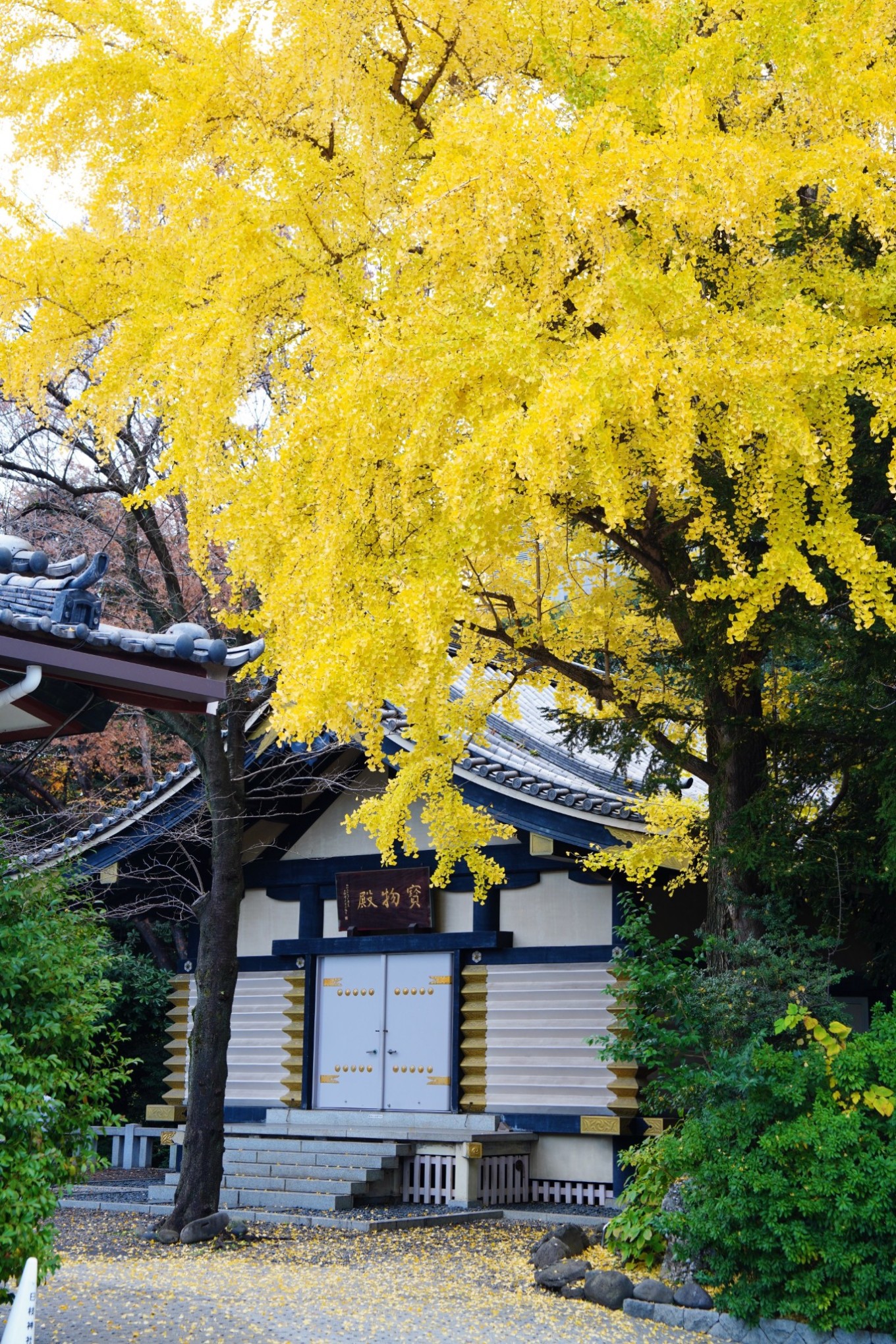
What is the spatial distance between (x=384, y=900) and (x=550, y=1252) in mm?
5732

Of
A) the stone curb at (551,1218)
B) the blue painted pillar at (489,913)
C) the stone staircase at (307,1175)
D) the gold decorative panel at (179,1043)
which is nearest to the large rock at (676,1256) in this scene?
the stone curb at (551,1218)

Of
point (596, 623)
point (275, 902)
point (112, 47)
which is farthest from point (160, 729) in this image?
point (112, 47)

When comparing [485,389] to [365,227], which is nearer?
[485,389]

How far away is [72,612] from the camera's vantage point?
609cm

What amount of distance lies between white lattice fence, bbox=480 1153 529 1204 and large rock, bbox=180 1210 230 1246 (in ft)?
9.95

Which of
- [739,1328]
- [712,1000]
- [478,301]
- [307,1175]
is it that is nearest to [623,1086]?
[307,1175]

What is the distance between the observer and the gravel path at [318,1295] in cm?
760

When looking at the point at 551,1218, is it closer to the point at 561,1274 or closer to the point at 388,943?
the point at 561,1274

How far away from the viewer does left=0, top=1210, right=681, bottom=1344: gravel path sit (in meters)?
7.60

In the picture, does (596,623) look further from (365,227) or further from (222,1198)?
(222,1198)

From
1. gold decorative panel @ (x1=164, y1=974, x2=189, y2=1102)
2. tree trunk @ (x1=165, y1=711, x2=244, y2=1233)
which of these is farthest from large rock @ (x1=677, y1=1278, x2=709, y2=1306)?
gold decorative panel @ (x1=164, y1=974, x2=189, y2=1102)

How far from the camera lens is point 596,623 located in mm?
10711

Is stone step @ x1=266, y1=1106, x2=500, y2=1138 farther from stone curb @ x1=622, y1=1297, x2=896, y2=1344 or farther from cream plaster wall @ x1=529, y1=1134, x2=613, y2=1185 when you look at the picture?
stone curb @ x1=622, y1=1297, x2=896, y2=1344

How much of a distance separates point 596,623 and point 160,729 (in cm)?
1264
